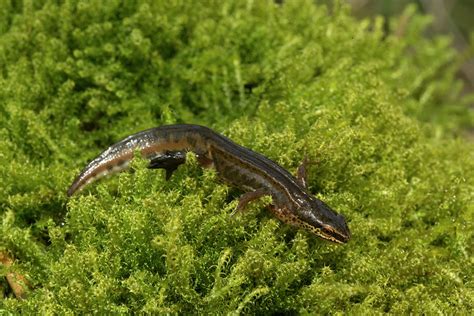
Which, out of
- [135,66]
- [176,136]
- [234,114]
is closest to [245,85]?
[234,114]

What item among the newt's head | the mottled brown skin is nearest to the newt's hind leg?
the mottled brown skin

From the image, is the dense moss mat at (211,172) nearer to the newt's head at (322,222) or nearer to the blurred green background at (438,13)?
the newt's head at (322,222)

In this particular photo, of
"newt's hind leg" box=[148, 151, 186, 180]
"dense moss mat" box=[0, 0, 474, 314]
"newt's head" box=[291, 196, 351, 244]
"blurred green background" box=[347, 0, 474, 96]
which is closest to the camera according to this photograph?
"dense moss mat" box=[0, 0, 474, 314]

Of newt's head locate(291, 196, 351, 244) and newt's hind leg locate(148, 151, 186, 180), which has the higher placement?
newt's hind leg locate(148, 151, 186, 180)

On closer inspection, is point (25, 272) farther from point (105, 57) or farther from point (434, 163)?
point (434, 163)

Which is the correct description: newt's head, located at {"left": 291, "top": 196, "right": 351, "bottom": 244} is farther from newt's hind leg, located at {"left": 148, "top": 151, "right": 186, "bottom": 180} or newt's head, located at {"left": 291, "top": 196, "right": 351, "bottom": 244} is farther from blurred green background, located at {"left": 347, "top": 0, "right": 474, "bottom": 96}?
blurred green background, located at {"left": 347, "top": 0, "right": 474, "bottom": 96}

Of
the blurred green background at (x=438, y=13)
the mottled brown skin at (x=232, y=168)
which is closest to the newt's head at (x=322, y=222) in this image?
the mottled brown skin at (x=232, y=168)
